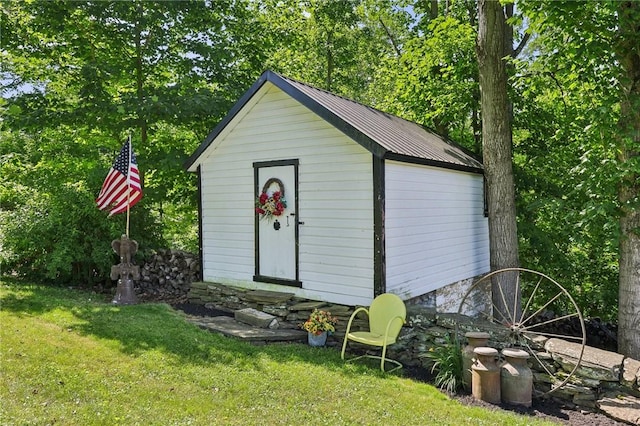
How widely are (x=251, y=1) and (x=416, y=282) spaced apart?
34.1 feet

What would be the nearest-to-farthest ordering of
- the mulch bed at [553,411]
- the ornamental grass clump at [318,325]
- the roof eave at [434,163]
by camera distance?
the mulch bed at [553,411] → the ornamental grass clump at [318,325] → the roof eave at [434,163]

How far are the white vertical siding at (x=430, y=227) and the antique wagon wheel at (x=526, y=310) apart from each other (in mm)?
645

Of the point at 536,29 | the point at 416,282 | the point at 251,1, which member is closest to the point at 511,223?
the point at 416,282

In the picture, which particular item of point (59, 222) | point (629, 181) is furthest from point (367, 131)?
point (59, 222)

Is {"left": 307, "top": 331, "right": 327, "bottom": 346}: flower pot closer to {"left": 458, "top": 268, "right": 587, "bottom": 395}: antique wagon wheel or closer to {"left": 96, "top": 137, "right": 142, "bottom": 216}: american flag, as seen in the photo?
{"left": 458, "top": 268, "right": 587, "bottom": 395}: antique wagon wheel

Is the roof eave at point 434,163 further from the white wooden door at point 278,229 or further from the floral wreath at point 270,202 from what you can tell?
the floral wreath at point 270,202

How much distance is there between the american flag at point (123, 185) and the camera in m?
7.38

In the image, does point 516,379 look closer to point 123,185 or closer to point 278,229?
point 278,229

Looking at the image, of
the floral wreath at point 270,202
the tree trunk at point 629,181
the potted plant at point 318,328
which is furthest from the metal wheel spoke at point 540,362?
the floral wreath at point 270,202

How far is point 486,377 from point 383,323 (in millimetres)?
1407

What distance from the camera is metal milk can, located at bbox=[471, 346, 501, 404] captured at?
14.6ft

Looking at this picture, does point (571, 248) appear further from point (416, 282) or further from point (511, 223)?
point (416, 282)

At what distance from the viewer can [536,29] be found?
634 centimetres

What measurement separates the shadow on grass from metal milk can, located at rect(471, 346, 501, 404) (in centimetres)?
101
